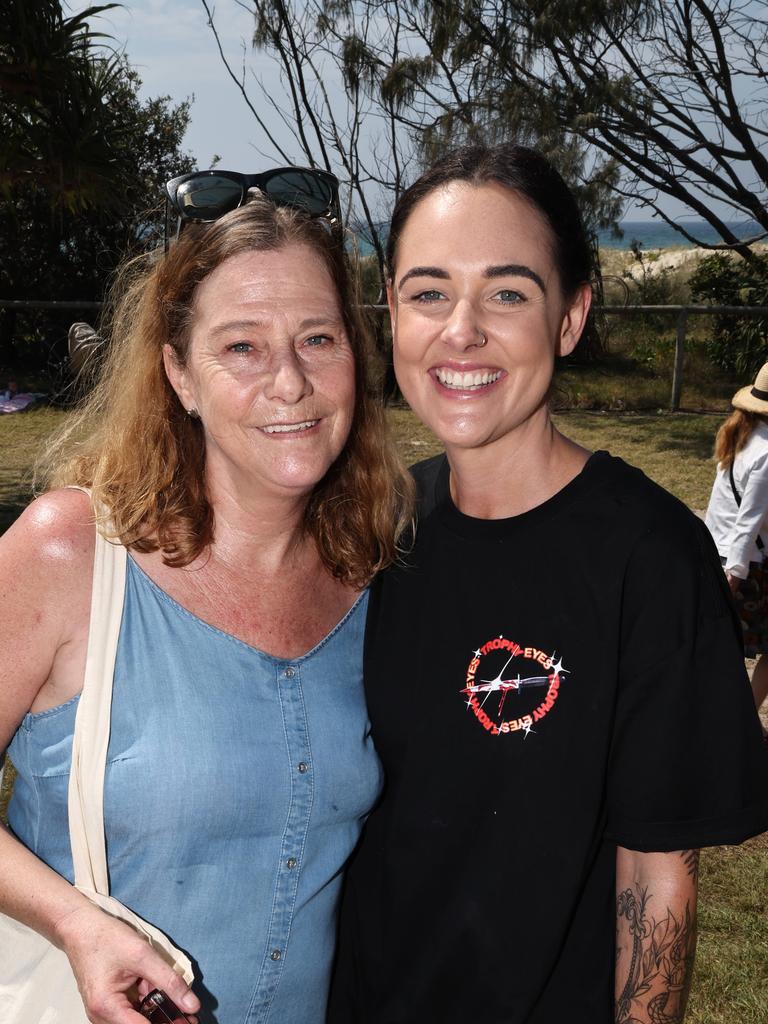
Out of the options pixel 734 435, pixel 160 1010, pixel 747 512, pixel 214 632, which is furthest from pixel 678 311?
pixel 160 1010

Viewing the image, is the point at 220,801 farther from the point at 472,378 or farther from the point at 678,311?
the point at 678,311

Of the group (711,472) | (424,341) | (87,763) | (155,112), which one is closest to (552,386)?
(424,341)

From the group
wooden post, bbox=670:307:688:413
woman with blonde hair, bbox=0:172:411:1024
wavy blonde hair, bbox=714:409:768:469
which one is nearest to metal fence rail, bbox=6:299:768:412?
wooden post, bbox=670:307:688:413

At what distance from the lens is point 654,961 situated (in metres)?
1.55

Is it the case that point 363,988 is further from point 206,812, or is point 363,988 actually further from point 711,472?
point 711,472

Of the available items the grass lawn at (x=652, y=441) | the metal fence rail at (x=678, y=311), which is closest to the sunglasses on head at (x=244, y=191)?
the grass lawn at (x=652, y=441)

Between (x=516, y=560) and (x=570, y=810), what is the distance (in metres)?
0.41

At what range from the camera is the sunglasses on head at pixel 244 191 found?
1.96 metres

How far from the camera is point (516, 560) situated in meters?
1.67

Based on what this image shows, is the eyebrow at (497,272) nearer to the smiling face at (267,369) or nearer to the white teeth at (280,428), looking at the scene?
the smiling face at (267,369)

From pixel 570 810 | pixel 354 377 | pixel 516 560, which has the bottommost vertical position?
pixel 570 810

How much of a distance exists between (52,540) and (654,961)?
122 cm

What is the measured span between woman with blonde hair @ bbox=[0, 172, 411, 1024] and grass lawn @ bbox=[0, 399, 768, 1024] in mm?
578

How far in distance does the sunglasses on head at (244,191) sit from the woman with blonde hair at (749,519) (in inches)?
126
